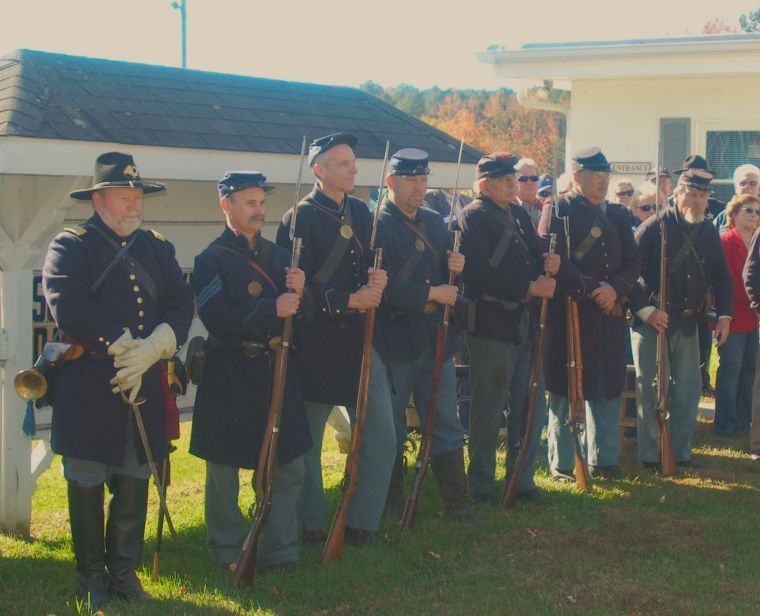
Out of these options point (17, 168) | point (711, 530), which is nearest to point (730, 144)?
point (711, 530)

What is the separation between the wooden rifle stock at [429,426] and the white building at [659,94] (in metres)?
7.78

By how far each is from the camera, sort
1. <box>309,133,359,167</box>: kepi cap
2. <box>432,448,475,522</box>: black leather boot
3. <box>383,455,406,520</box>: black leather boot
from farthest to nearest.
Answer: <box>383,455,406,520</box>: black leather boot < <box>432,448,475,522</box>: black leather boot < <box>309,133,359,167</box>: kepi cap

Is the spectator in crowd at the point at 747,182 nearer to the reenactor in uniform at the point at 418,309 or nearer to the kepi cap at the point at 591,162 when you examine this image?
Answer: the kepi cap at the point at 591,162

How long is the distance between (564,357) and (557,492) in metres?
0.86

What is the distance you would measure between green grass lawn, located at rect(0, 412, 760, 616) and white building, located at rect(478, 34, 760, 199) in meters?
6.79

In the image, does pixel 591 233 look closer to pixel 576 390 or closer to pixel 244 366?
pixel 576 390

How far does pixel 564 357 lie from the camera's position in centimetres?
741

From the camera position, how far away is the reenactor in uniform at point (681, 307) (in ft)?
25.8

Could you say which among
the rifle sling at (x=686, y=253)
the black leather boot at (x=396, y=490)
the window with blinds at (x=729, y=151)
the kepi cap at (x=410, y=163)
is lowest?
the black leather boot at (x=396, y=490)

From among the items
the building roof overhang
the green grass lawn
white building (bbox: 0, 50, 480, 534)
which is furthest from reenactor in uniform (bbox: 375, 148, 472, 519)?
the building roof overhang

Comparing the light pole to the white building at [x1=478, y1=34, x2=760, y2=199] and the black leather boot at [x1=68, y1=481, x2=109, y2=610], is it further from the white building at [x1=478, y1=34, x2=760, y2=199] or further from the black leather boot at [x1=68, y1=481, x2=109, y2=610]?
the black leather boot at [x1=68, y1=481, x2=109, y2=610]

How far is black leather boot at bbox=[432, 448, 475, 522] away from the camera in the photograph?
653 cm

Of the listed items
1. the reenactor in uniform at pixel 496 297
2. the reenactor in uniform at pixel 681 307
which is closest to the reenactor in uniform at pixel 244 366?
the reenactor in uniform at pixel 496 297

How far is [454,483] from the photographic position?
653cm
